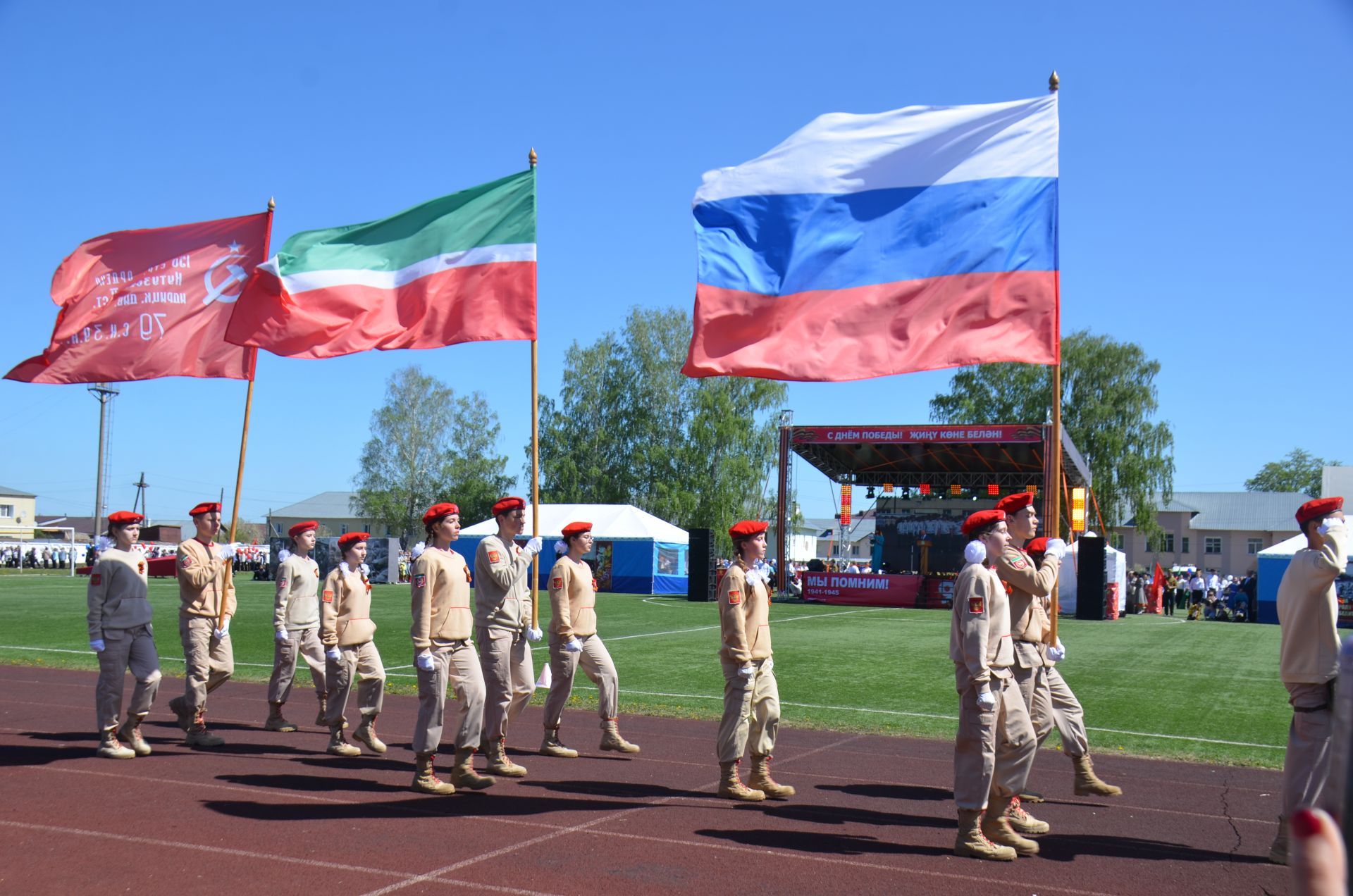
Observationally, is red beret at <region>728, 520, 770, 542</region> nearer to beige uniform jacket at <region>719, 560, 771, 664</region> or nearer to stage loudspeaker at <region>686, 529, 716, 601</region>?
beige uniform jacket at <region>719, 560, 771, 664</region>

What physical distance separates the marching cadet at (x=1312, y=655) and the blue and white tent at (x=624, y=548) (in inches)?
1453

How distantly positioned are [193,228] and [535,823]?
8.48 metres

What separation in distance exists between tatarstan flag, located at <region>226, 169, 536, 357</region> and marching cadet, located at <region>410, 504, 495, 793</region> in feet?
8.41

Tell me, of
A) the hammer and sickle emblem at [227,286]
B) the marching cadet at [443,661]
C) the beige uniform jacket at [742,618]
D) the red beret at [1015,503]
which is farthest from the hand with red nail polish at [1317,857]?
the hammer and sickle emblem at [227,286]

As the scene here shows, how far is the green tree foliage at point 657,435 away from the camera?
191ft

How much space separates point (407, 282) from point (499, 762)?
184 inches

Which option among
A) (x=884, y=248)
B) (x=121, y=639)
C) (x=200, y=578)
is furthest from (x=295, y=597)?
(x=884, y=248)

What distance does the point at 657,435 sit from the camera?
60.5m

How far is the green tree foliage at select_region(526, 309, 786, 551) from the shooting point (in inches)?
2295

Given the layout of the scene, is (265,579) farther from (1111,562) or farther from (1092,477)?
(1092,477)

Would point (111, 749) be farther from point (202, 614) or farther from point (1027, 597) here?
point (1027, 597)

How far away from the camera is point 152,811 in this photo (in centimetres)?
711

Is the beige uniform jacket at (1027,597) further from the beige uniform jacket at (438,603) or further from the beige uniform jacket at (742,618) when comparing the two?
the beige uniform jacket at (438,603)

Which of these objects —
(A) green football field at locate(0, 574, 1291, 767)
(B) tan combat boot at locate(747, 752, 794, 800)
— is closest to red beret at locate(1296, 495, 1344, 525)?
(B) tan combat boot at locate(747, 752, 794, 800)
